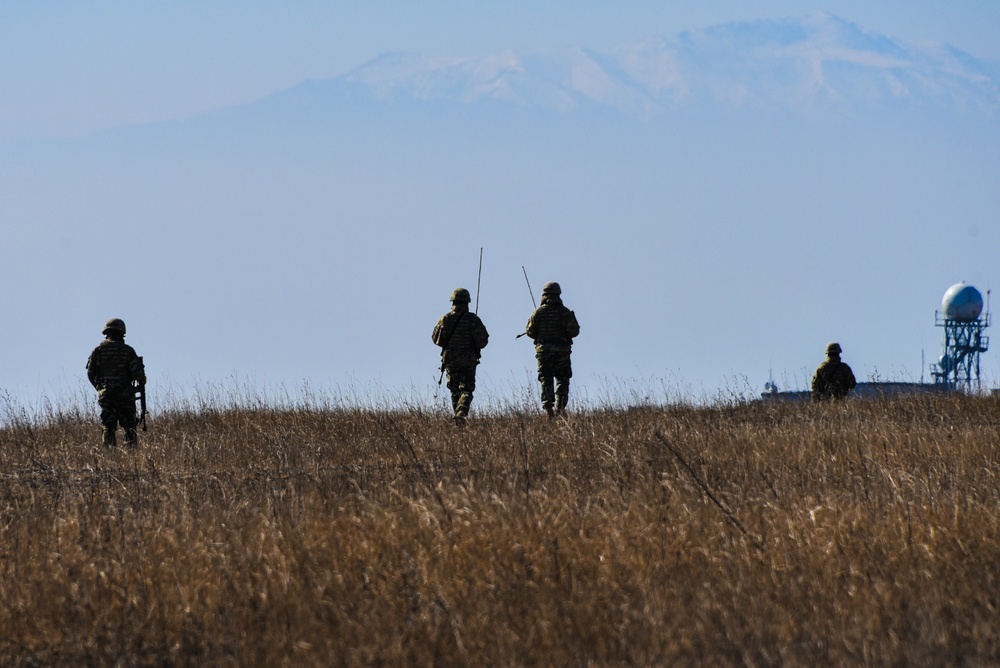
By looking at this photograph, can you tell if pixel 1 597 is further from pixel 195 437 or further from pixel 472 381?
pixel 472 381

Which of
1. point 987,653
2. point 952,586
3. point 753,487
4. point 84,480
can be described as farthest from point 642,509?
point 84,480

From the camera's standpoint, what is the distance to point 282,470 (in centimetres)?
1109

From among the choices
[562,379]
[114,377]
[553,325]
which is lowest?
[562,379]

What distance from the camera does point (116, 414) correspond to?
14.2 m

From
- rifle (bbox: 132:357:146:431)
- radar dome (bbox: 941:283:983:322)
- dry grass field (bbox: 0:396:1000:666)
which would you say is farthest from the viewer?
radar dome (bbox: 941:283:983:322)

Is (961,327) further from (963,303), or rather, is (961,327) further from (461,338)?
(461,338)

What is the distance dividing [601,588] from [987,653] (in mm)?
1999

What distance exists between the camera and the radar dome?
55.7 m

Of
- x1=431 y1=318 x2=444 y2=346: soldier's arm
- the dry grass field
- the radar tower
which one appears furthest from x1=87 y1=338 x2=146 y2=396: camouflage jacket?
the radar tower

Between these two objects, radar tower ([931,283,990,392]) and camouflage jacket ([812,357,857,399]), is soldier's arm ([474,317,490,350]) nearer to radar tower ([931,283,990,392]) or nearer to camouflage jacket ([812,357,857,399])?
camouflage jacket ([812,357,857,399])

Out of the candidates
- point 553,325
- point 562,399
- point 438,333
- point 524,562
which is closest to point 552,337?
point 553,325

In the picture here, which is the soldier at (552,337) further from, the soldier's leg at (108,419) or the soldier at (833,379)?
the soldier's leg at (108,419)

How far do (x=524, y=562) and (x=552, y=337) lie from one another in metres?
9.55

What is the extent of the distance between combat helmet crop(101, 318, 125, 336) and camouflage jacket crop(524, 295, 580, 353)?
5.42 metres
